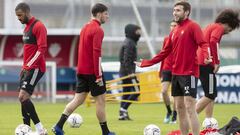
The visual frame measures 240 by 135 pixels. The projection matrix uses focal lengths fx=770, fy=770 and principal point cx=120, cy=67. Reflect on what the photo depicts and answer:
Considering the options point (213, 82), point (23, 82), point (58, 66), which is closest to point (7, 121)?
point (23, 82)

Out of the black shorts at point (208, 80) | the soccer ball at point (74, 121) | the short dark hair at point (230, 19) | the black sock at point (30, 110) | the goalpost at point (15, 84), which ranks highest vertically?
the short dark hair at point (230, 19)

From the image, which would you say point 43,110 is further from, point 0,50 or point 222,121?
point 0,50

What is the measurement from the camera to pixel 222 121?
18000mm

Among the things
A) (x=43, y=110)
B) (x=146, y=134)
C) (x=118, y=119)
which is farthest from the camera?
(x=43, y=110)

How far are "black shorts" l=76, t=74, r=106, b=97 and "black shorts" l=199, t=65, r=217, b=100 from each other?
1960 millimetres

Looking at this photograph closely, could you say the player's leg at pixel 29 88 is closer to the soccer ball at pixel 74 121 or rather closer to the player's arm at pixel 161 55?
the player's arm at pixel 161 55

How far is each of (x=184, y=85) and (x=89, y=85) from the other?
2280 mm

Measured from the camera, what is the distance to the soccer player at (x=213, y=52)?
1409cm

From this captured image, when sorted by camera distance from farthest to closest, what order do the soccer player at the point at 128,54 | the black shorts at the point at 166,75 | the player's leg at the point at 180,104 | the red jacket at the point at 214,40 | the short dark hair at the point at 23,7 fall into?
the soccer player at the point at 128,54, the black shorts at the point at 166,75, the red jacket at the point at 214,40, the short dark hair at the point at 23,7, the player's leg at the point at 180,104

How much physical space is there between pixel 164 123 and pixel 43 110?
6469mm

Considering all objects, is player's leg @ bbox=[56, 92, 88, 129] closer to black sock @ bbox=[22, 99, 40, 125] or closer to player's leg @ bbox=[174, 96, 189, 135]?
black sock @ bbox=[22, 99, 40, 125]

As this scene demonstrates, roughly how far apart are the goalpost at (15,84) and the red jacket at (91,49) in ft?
51.0

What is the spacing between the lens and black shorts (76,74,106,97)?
13375mm

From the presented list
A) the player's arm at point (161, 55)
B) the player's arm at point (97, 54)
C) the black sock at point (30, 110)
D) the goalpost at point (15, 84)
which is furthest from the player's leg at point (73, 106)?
the goalpost at point (15, 84)
